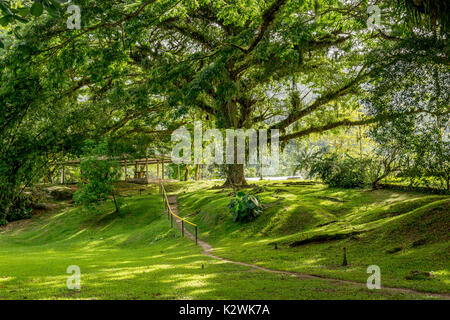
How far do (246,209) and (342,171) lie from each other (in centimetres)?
783

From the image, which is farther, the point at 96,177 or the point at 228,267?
the point at 96,177

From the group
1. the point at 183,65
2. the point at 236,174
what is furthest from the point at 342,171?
the point at 183,65

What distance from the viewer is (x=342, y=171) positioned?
2095 cm

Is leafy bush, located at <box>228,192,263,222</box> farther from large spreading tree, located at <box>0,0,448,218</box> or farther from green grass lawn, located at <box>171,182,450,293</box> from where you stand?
large spreading tree, located at <box>0,0,448,218</box>

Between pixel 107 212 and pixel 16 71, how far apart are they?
20.1m

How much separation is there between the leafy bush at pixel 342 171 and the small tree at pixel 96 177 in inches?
559

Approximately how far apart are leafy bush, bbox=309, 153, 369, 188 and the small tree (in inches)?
559

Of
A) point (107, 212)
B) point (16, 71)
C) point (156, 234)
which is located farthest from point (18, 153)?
point (107, 212)

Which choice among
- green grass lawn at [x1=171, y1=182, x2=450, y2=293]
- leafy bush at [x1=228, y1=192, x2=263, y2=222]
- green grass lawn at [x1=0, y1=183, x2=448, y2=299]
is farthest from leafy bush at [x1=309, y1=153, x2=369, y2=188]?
leafy bush at [x1=228, y1=192, x2=263, y2=222]

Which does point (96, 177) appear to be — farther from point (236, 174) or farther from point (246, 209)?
point (246, 209)

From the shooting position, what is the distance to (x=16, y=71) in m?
8.77

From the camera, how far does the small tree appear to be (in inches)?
931

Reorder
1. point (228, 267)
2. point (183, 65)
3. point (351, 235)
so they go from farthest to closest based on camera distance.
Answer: point (183, 65), point (351, 235), point (228, 267)
